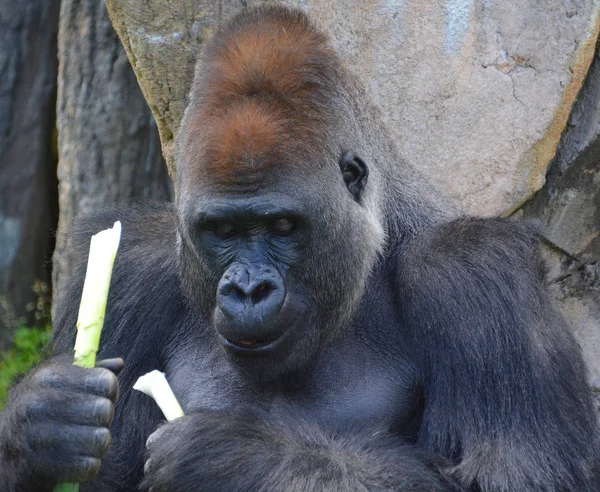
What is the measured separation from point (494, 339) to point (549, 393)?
0.74 feet

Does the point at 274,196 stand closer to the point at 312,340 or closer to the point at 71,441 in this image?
the point at 312,340

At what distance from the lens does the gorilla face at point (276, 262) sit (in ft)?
9.72

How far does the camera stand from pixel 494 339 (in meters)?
3.12

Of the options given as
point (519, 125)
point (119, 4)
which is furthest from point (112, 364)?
point (519, 125)

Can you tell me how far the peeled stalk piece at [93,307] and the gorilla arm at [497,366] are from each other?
38.6 inches

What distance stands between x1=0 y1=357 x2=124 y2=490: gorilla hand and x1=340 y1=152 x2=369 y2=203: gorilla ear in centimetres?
92

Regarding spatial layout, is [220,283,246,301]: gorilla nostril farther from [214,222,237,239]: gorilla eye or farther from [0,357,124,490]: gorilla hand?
[0,357,124,490]: gorilla hand

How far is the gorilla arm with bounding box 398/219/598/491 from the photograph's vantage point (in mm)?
3006

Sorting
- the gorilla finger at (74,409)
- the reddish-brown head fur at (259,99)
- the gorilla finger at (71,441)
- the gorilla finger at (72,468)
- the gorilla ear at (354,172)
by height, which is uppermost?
the reddish-brown head fur at (259,99)

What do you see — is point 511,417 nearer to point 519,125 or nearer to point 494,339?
point 494,339

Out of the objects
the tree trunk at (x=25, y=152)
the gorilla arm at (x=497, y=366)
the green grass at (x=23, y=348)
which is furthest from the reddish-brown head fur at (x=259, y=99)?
the green grass at (x=23, y=348)

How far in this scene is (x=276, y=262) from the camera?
3.04 m

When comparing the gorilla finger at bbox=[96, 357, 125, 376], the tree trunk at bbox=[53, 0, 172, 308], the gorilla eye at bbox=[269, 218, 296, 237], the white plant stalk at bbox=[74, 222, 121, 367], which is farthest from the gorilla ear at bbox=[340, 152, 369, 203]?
the tree trunk at bbox=[53, 0, 172, 308]

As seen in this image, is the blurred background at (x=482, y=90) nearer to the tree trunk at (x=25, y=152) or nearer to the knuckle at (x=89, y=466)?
the knuckle at (x=89, y=466)
